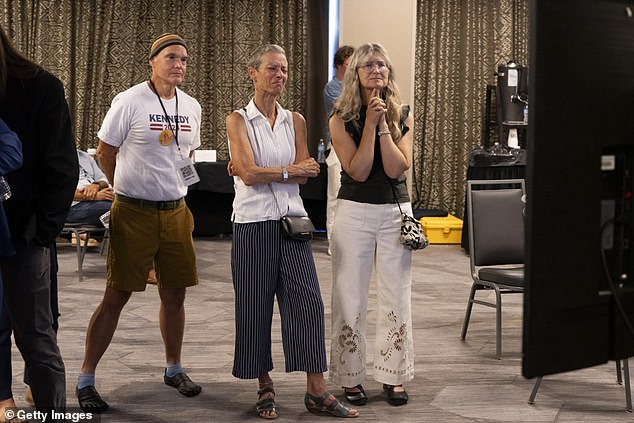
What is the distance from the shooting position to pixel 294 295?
365 cm

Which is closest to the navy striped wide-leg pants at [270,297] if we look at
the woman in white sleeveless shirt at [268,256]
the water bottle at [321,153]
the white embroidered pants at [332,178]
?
the woman in white sleeveless shirt at [268,256]

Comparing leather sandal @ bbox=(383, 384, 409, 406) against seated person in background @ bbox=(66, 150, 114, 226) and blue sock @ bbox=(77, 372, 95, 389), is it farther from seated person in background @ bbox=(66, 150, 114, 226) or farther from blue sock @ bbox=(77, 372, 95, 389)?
seated person in background @ bbox=(66, 150, 114, 226)

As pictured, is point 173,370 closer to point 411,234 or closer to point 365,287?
point 365,287

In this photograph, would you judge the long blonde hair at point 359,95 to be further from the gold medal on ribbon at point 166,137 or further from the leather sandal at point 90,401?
the leather sandal at point 90,401

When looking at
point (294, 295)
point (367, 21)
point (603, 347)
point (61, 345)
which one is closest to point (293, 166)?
point (294, 295)

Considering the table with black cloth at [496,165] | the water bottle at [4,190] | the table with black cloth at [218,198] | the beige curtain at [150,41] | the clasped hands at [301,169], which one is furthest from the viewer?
the beige curtain at [150,41]

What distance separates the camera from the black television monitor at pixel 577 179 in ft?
3.40

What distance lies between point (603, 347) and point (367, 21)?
881 centimetres

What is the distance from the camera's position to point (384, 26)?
9.66m

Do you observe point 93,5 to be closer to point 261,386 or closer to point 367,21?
point 367,21

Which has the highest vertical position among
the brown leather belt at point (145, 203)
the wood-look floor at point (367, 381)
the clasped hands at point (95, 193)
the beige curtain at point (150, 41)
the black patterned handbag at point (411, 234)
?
the beige curtain at point (150, 41)

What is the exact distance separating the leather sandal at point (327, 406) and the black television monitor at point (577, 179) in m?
2.68

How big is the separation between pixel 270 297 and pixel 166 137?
2.62 feet

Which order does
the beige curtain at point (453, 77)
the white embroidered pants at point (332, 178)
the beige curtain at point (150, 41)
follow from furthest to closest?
the beige curtain at point (453, 77)
the beige curtain at point (150, 41)
the white embroidered pants at point (332, 178)
